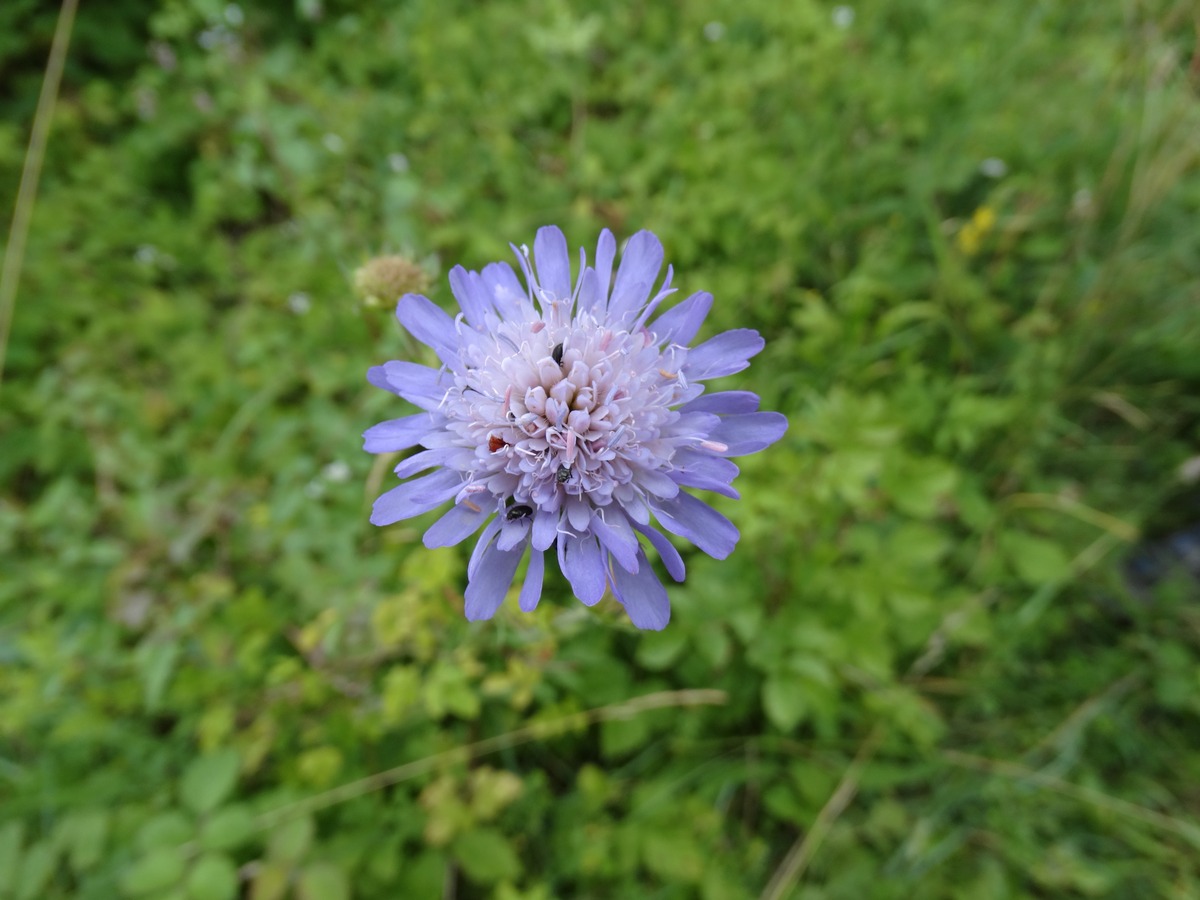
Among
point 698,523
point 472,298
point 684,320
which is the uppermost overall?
point 472,298

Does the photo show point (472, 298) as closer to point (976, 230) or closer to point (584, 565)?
point (584, 565)

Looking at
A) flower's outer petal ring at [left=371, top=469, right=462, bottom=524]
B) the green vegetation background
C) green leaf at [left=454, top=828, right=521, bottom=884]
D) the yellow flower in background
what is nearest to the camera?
flower's outer petal ring at [left=371, top=469, right=462, bottom=524]

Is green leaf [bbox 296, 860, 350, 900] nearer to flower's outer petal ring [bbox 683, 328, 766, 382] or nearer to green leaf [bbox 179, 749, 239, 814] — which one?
green leaf [bbox 179, 749, 239, 814]

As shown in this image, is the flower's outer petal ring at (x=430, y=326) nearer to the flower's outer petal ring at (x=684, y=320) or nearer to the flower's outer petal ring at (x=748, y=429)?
the flower's outer petal ring at (x=684, y=320)

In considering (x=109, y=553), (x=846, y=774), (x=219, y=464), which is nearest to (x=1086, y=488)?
(x=846, y=774)

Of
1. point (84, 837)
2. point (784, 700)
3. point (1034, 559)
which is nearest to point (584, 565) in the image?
point (784, 700)

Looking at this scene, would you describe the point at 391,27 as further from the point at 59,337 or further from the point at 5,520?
the point at 5,520

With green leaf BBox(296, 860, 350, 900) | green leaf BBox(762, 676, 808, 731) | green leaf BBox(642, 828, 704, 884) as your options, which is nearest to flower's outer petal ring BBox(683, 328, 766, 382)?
green leaf BBox(762, 676, 808, 731)
